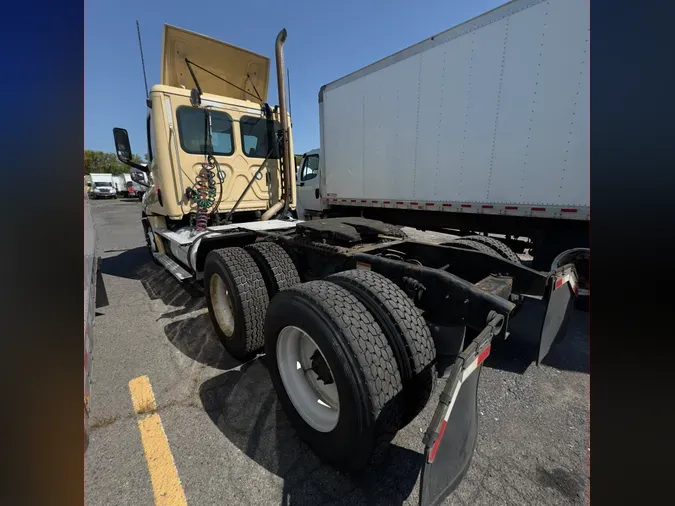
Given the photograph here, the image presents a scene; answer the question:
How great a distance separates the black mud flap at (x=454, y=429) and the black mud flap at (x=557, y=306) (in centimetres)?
59

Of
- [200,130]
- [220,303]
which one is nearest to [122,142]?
[200,130]

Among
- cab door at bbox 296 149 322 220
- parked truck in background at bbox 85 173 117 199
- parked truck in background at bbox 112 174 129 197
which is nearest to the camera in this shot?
cab door at bbox 296 149 322 220

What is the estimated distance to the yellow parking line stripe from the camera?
188 cm

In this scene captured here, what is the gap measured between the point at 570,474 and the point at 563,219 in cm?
385

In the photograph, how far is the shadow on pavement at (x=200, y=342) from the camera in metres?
3.30

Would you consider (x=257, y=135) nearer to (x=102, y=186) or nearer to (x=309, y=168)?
(x=309, y=168)

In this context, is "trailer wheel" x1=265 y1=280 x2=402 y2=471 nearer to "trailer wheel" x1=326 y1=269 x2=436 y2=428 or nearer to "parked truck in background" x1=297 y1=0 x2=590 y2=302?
"trailer wheel" x1=326 y1=269 x2=436 y2=428

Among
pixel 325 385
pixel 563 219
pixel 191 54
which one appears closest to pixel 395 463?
pixel 325 385

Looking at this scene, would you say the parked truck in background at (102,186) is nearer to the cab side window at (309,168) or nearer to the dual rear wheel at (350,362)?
the cab side window at (309,168)

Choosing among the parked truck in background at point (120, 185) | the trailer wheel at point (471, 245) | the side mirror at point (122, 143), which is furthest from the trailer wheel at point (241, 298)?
the parked truck in background at point (120, 185)

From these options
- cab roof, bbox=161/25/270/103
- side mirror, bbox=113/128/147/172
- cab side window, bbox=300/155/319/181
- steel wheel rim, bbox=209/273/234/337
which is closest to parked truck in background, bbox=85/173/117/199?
cab side window, bbox=300/155/319/181

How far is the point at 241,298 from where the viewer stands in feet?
9.95

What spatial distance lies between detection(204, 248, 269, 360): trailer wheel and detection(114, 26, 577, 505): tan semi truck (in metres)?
0.01

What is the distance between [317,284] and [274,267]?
48.6 inches
